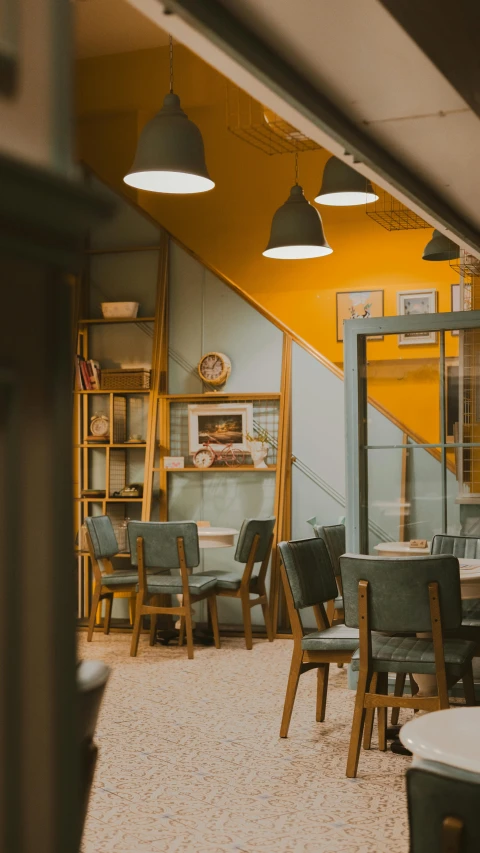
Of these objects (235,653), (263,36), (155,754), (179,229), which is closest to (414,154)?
(263,36)

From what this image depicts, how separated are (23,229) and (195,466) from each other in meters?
7.31

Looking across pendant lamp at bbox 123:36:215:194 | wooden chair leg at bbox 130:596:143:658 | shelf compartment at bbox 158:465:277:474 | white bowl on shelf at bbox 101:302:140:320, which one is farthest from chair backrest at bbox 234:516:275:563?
pendant lamp at bbox 123:36:215:194

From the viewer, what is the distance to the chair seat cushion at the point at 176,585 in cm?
686

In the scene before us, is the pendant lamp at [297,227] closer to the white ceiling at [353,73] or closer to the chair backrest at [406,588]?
the chair backrest at [406,588]

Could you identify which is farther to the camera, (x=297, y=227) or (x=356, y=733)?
(x=297, y=227)

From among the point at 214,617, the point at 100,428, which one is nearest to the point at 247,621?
the point at 214,617

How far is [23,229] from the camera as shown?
668 millimetres

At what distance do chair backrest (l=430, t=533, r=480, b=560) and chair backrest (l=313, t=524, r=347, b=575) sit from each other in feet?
2.98

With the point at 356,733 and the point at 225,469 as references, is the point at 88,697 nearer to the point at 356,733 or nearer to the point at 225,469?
the point at 356,733

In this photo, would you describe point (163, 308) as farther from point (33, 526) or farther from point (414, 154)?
point (33, 526)

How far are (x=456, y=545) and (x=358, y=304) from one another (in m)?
4.09

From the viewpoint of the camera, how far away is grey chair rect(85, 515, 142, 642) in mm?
7250

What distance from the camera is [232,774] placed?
414 centimetres

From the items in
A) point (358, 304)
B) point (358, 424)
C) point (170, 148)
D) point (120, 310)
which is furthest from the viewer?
point (358, 304)
